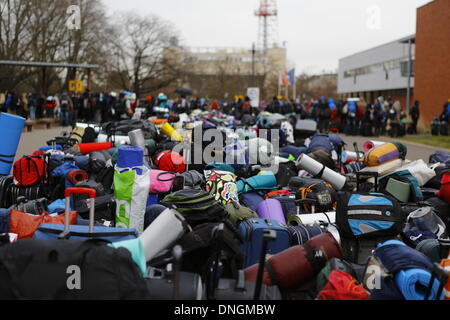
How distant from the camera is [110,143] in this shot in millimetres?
9586

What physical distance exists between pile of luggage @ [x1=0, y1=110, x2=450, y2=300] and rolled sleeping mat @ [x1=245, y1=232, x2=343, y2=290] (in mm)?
10

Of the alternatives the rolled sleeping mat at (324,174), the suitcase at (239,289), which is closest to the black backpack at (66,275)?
the suitcase at (239,289)

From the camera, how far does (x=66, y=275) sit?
336cm

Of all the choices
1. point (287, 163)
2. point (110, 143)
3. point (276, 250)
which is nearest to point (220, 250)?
point (276, 250)

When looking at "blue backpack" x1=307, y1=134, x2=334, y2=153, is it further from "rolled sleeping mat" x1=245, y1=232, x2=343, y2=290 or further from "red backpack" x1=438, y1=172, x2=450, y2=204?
"rolled sleeping mat" x1=245, y1=232, x2=343, y2=290

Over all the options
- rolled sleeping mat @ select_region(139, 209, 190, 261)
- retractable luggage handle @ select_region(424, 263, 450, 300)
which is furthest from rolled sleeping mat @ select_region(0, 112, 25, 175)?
retractable luggage handle @ select_region(424, 263, 450, 300)

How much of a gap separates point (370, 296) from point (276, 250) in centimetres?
136

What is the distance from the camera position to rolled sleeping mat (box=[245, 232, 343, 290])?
4.06 meters

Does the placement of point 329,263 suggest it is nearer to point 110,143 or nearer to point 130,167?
point 130,167

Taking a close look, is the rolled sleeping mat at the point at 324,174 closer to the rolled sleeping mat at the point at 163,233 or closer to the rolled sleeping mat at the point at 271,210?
the rolled sleeping mat at the point at 271,210

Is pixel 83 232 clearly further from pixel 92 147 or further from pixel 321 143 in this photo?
pixel 321 143

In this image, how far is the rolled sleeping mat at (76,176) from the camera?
23.6 ft

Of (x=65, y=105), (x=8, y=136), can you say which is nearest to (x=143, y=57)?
(x=65, y=105)
